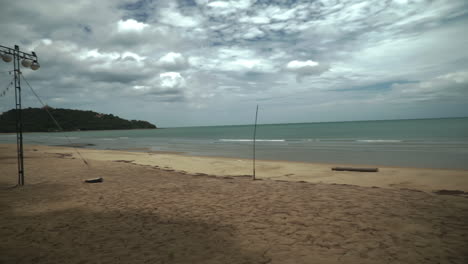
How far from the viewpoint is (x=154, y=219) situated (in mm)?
5121

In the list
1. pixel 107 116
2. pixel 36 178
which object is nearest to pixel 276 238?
pixel 36 178

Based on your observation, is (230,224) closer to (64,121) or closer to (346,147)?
(346,147)

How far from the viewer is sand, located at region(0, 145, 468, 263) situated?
3.61 metres

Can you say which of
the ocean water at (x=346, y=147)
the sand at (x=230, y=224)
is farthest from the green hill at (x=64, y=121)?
the sand at (x=230, y=224)

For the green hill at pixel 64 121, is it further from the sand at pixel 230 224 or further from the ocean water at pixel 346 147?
the sand at pixel 230 224

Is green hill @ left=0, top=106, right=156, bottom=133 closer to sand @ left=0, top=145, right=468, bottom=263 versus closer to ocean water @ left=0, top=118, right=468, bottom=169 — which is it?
ocean water @ left=0, top=118, right=468, bottom=169

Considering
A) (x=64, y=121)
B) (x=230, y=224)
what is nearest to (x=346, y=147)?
(x=230, y=224)

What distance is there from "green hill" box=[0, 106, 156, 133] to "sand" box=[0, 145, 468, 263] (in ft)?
371

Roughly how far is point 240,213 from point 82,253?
3.00 metres

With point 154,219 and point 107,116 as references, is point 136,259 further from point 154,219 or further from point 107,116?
point 107,116

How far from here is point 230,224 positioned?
4.77m

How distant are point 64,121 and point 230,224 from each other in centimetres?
13064

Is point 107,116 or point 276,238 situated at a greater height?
point 107,116

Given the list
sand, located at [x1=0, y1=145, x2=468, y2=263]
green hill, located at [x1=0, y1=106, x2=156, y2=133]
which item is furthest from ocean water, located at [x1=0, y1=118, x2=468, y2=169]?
green hill, located at [x1=0, y1=106, x2=156, y2=133]
